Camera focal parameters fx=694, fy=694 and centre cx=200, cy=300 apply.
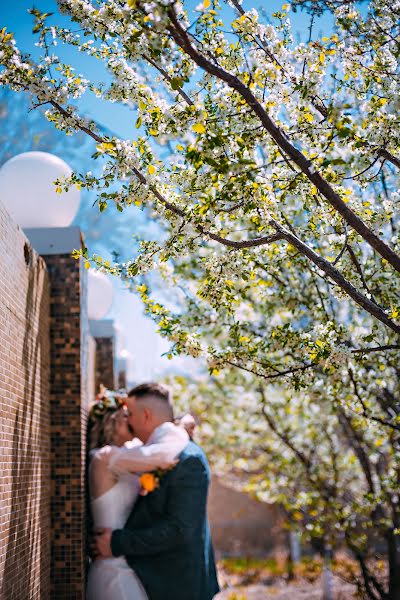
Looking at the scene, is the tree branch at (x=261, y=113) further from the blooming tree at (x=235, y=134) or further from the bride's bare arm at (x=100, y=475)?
the bride's bare arm at (x=100, y=475)

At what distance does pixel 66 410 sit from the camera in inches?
178

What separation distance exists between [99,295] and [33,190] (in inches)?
90.3

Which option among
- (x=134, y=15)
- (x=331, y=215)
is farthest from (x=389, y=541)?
(x=134, y=15)

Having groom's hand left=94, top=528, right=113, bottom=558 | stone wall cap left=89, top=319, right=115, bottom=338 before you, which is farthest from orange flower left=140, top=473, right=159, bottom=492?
stone wall cap left=89, top=319, right=115, bottom=338

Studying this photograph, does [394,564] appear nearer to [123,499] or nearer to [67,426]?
[123,499]

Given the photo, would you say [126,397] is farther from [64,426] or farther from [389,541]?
[389,541]

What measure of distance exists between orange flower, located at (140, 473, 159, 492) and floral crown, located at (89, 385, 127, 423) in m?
0.65

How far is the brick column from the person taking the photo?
4.32 m

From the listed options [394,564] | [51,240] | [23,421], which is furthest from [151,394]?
[394,564]

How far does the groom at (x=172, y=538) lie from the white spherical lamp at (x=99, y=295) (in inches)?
77.9

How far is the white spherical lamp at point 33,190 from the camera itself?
445 centimetres

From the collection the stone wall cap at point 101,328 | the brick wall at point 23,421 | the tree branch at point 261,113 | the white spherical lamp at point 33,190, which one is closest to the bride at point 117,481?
the brick wall at point 23,421

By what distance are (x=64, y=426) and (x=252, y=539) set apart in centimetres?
1218

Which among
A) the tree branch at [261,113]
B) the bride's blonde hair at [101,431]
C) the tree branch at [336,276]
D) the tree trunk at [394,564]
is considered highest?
the tree branch at [261,113]
